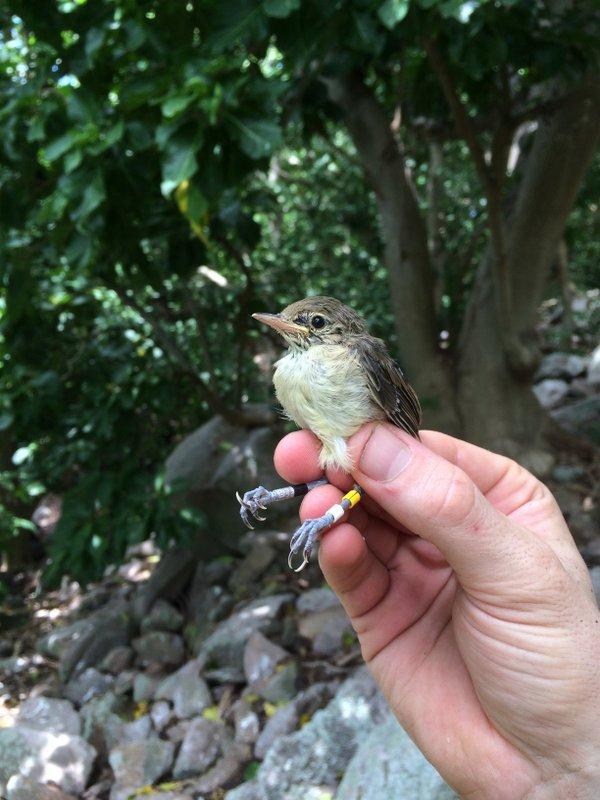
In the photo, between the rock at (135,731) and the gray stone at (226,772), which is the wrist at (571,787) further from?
the rock at (135,731)

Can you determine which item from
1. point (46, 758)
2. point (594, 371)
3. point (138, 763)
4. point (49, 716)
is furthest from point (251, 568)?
point (594, 371)

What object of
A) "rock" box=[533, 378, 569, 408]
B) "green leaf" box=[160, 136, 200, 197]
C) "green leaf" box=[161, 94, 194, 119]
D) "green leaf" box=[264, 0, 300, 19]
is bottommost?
"rock" box=[533, 378, 569, 408]

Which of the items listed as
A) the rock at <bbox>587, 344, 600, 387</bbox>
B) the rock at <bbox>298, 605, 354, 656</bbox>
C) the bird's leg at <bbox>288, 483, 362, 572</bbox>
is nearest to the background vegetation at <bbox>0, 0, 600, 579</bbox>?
the rock at <bbox>298, 605, 354, 656</bbox>

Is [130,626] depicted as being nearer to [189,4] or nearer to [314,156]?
[189,4]

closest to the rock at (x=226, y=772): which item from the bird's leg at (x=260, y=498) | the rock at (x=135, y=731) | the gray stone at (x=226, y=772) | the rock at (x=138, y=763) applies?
A: the gray stone at (x=226, y=772)

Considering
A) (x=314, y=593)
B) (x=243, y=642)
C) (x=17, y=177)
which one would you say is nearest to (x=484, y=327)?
(x=314, y=593)

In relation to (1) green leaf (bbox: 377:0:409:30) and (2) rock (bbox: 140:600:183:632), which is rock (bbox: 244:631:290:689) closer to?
(2) rock (bbox: 140:600:183:632)
